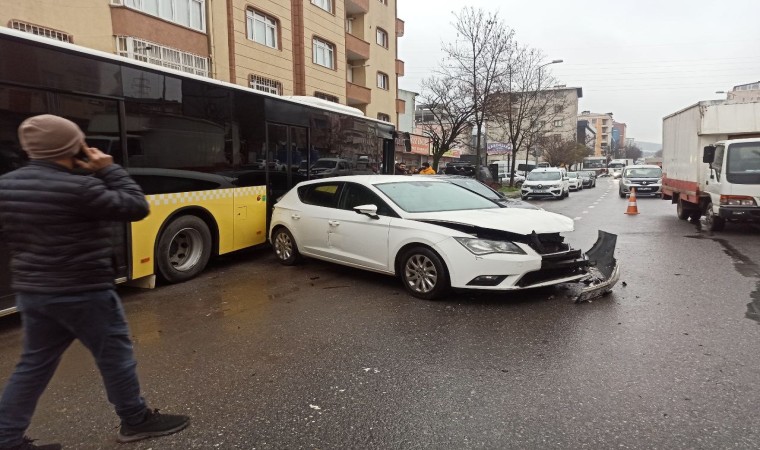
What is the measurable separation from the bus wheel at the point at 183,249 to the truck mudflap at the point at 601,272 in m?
5.09

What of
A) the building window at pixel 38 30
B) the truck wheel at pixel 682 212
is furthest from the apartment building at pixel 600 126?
the building window at pixel 38 30

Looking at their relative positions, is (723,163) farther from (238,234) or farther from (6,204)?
(6,204)

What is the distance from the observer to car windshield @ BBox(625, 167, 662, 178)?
26125mm

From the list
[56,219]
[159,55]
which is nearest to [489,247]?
[56,219]

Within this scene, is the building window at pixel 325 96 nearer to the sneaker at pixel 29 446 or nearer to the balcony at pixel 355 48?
the balcony at pixel 355 48

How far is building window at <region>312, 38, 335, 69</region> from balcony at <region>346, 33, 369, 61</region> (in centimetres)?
180

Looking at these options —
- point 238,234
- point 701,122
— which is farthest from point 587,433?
point 701,122

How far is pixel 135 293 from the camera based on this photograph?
6.46 m

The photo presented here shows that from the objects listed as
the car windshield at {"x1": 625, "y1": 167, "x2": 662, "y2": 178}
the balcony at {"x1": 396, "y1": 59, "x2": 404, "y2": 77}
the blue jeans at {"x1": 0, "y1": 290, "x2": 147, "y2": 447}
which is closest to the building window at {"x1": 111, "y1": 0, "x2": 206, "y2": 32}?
the blue jeans at {"x1": 0, "y1": 290, "x2": 147, "y2": 447}

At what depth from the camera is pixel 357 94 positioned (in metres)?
28.2

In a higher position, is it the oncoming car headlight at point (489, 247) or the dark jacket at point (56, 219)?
the dark jacket at point (56, 219)

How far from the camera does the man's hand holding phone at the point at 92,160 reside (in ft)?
8.37

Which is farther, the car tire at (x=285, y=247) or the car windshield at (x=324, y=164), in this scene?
the car windshield at (x=324, y=164)

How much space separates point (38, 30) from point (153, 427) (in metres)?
13.4
